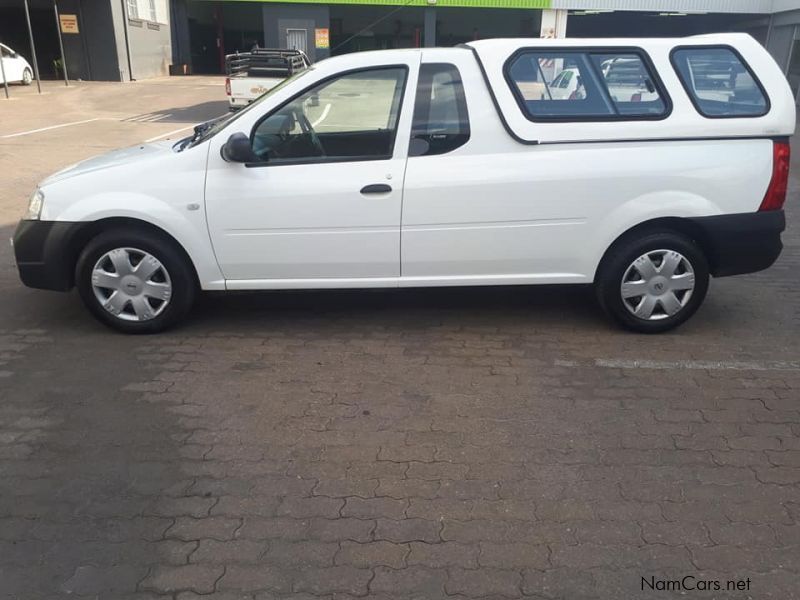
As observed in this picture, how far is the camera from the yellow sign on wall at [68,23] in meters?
26.2

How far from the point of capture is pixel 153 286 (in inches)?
176

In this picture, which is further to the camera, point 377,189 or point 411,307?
point 411,307

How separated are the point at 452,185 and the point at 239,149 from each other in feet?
4.34

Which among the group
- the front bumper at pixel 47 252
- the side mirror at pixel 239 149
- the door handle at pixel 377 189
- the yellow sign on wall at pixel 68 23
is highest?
the yellow sign on wall at pixel 68 23

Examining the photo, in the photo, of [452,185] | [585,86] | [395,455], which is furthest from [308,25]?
[395,455]

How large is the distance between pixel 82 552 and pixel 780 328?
458 cm

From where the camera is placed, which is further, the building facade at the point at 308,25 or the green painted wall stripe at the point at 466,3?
the green painted wall stripe at the point at 466,3

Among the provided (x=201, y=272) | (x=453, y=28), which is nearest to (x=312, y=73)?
(x=201, y=272)

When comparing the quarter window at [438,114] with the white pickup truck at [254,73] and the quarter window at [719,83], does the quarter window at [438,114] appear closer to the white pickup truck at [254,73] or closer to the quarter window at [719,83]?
the quarter window at [719,83]

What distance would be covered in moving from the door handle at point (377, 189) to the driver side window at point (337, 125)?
0.18 meters

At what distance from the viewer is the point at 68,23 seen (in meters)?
26.4
